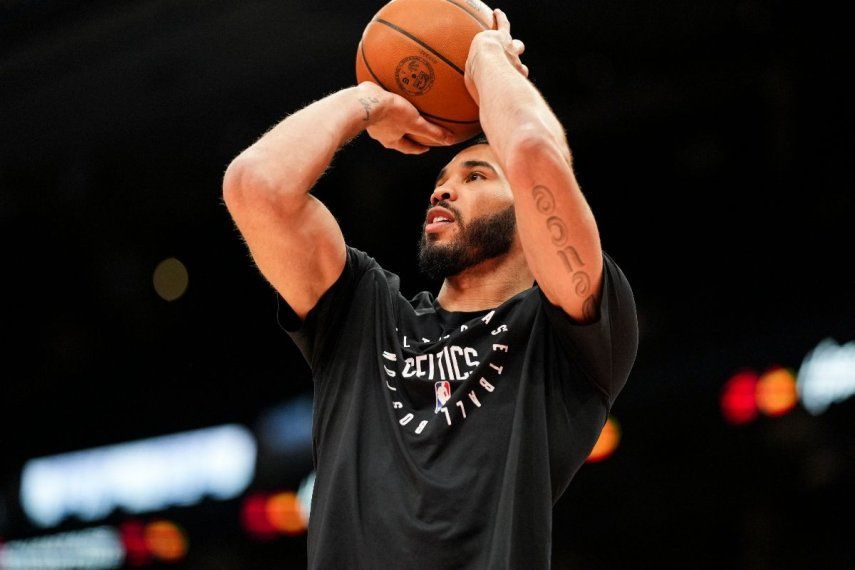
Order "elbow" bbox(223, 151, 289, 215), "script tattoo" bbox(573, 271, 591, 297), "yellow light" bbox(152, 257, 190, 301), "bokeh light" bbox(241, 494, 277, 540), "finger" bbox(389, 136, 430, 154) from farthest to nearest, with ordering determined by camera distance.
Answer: "yellow light" bbox(152, 257, 190, 301) → "bokeh light" bbox(241, 494, 277, 540) → "finger" bbox(389, 136, 430, 154) → "elbow" bbox(223, 151, 289, 215) → "script tattoo" bbox(573, 271, 591, 297)

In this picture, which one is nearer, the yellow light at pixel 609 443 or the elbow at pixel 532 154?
the elbow at pixel 532 154

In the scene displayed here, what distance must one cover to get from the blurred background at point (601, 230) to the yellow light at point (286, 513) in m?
0.03

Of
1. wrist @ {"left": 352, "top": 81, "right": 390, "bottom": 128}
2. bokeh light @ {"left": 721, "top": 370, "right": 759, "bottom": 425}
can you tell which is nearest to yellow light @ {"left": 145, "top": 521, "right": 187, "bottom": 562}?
bokeh light @ {"left": 721, "top": 370, "right": 759, "bottom": 425}

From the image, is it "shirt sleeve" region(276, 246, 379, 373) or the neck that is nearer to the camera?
"shirt sleeve" region(276, 246, 379, 373)

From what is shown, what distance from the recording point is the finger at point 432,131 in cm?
273

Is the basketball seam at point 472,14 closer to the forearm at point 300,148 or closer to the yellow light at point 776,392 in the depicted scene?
the forearm at point 300,148

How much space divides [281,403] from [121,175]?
2.36 m

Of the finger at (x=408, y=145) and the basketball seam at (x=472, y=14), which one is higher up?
the basketball seam at (x=472, y=14)

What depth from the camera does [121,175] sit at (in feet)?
26.3

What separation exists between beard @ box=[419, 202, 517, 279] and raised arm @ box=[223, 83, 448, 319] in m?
0.25

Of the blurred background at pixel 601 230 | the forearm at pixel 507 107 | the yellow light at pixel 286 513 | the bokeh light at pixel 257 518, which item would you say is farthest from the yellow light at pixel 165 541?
the forearm at pixel 507 107

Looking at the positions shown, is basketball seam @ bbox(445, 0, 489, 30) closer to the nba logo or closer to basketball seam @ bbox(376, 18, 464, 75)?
basketball seam @ bbox(376, 18, 464, 75)

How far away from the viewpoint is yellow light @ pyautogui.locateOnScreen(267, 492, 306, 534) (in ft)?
28.1

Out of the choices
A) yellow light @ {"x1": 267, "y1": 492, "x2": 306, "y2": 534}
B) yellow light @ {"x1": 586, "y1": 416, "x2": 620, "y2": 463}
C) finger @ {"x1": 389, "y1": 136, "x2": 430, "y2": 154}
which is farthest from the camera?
yellow light @ {"x1": 267, "y1": 492, "x2": 306, "y2": 534}
